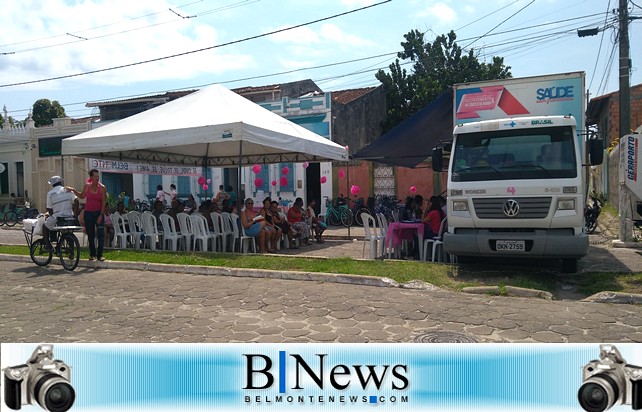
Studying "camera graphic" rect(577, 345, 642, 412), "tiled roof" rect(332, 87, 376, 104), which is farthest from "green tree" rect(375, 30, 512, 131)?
"camera graphic" rect(577, 345, 642, 412)

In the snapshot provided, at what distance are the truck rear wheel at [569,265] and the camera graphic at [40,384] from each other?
7222 millimetres

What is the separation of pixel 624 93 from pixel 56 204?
13079mm

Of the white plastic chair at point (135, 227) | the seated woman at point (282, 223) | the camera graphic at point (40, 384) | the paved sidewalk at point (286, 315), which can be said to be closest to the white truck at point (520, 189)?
the paved sidewalk at point (286, 315)

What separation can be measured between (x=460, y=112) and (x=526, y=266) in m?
3.35

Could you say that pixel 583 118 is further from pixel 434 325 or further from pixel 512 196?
pixel 434 325

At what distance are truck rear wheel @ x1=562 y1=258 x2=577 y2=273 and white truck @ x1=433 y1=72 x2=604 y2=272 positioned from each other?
0.4 inches

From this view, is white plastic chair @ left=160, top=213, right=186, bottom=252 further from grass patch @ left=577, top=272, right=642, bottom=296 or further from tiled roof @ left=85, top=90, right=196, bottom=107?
tiled roof @ left=85, top=90, right=196, bottom=107

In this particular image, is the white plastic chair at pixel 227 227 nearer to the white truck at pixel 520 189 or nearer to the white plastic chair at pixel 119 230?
the white plastic chair at pixel 119 230

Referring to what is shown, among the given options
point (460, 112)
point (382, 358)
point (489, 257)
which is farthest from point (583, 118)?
point (382, 358)

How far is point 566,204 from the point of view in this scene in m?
7.21

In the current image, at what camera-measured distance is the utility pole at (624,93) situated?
36.6 feet

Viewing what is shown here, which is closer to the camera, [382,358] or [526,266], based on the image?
[382,358]

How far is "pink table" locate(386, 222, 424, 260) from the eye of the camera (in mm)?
9568

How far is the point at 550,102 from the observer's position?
29.7 ft
